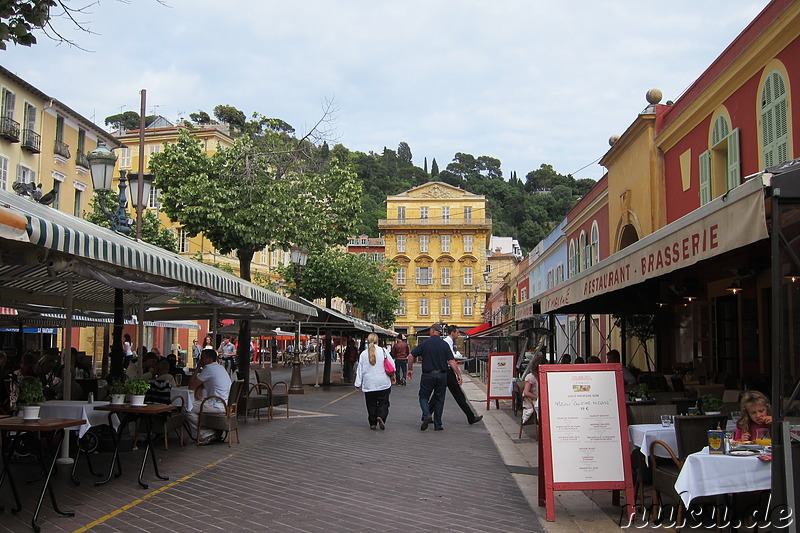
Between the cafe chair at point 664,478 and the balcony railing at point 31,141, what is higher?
the balcony railing at point 31,141

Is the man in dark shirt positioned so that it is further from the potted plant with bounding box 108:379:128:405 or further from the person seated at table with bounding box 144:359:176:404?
the potted plant with bounding box 108:379:128:405

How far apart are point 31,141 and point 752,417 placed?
31.0 m

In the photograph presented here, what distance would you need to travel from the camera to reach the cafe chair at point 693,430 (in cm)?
591

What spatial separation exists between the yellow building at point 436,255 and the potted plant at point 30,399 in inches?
2780

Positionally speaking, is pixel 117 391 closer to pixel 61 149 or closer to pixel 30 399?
pixel 30 399

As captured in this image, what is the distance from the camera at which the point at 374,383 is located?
12602 mm

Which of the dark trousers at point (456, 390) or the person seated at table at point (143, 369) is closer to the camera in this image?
the person seated at table at point (143, 369)

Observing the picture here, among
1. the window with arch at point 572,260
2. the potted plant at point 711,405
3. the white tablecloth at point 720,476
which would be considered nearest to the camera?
the white tablecloth at point 720,476

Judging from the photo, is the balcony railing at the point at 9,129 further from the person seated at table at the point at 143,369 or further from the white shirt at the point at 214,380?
the white shirt at the point at 214,380

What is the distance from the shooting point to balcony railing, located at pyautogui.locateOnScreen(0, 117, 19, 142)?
2827 cm

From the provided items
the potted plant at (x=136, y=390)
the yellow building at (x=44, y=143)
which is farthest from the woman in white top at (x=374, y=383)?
the yellow building at (x=44, y=143)

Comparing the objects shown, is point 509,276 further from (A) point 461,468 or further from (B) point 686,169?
(A) point 461,468

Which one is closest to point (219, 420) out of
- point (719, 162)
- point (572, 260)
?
point (719, 162)

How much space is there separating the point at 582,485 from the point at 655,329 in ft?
37.2
